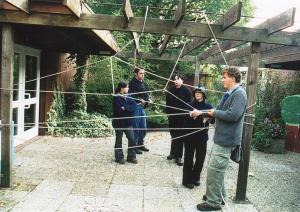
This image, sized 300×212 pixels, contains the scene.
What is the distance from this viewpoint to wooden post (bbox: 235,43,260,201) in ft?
16.9

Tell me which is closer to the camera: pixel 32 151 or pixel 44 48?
pixel 32 151

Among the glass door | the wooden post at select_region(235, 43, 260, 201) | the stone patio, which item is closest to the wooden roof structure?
the glass door

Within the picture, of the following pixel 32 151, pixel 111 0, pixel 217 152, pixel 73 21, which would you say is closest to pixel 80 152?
pixel 32 151

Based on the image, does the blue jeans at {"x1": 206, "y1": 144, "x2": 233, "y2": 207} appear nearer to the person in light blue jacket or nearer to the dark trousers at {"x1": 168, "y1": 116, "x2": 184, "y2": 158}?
the person in light blue jacket

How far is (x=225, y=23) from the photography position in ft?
16.1

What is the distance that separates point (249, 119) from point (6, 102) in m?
3.41

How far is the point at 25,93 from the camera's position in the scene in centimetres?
796

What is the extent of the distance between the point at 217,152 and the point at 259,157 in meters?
4.50

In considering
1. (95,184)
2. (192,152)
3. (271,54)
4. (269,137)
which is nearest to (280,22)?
(192,152)

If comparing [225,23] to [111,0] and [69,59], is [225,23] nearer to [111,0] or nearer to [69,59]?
[69,59]

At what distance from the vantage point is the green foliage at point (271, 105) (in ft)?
31.3

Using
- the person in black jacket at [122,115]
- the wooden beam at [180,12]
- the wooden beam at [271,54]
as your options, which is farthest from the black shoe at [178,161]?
the wooden beam at [180,12]

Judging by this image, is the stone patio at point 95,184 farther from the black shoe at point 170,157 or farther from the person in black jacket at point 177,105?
the person in black jacket at point 177,105

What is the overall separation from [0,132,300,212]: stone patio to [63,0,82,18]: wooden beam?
2.44m
